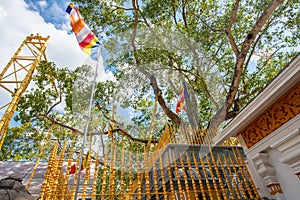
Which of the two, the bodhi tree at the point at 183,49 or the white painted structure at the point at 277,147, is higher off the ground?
the bodhi tree at the point at 183,49

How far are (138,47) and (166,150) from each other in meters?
6.49

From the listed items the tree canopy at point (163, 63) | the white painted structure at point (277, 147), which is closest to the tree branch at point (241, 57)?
the tree canopy at point (163, 63)

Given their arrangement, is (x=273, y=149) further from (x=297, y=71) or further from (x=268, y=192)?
(x=297, y=71)

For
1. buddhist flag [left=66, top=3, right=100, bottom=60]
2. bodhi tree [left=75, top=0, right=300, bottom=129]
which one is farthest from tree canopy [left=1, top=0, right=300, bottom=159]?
buddhist flag [left=66, top=3, right=100, bottom=60]

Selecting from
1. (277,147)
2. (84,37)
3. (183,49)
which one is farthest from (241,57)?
(84,37)

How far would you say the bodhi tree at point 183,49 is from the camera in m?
8.48

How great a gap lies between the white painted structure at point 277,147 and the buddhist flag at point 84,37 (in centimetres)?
388

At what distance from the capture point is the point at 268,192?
105 inches

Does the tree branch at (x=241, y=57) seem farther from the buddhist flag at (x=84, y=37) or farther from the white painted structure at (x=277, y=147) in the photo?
the buddhist flag at (x=84, y=37)

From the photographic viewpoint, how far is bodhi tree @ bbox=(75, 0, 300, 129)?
27.8 feet

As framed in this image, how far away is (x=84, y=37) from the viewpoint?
493cm

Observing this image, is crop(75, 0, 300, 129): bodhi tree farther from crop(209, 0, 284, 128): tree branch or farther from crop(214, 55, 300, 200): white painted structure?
crop(214, 55, 300, 200): white painted structure

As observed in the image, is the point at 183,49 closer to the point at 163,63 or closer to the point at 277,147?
the point at 163,63

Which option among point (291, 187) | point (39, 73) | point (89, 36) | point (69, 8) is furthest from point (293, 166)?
point (39, 73)
